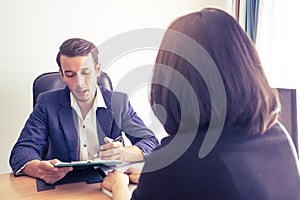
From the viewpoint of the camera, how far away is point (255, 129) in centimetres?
81

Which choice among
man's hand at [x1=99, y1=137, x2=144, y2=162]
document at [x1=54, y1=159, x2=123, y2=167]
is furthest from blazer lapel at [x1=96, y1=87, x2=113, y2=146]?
document at [x1=54, y1=159, x2=123, y2=167]

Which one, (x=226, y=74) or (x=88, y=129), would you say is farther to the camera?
(x=88, y=129)

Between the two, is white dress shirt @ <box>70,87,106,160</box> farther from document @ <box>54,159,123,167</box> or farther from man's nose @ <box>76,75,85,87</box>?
document @ <box>54,159,123,167</box>

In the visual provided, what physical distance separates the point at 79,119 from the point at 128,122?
0.25 m

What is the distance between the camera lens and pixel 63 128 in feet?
5.27

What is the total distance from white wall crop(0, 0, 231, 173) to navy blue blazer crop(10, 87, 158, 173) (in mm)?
682

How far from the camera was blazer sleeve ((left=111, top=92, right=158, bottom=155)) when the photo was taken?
1.67 m

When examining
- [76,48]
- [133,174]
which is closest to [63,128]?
[76,48]

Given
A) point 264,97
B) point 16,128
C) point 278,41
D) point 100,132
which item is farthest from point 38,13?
point 264,97

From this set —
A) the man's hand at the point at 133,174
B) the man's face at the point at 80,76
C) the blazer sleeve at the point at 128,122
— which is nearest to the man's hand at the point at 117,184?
the man's hand at the point at 133,174

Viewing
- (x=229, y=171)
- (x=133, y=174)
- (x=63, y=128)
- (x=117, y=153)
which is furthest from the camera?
(x=63, y=128)

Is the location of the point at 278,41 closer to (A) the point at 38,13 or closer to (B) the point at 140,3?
(B) the point at 140,3

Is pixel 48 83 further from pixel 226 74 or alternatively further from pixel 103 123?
pixel 226 74

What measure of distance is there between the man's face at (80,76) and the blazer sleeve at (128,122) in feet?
0.49
